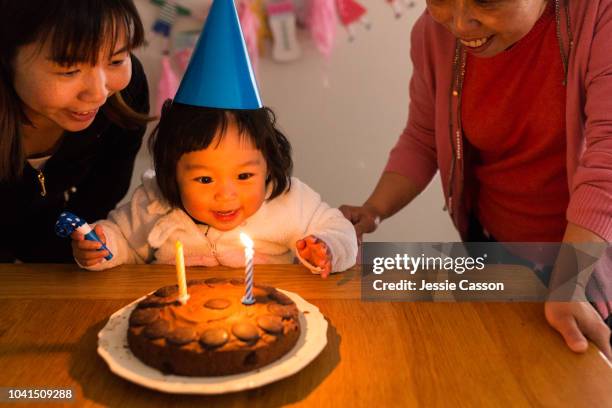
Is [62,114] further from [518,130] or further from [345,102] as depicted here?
[345,102]

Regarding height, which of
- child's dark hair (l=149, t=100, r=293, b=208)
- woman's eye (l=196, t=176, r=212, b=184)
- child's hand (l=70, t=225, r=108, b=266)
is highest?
child's dark hair (l=149, t=100, r=293, b=208)

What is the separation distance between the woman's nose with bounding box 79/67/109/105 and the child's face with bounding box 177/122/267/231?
19 cm

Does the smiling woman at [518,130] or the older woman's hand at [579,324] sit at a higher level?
the smiling woman at [518,130]

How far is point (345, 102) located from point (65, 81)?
1553mm

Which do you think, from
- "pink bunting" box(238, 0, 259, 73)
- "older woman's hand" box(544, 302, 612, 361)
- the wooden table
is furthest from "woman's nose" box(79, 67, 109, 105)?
"pink bunting" box(238, 0, 259, 73)

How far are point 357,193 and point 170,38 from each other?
918 millimetres

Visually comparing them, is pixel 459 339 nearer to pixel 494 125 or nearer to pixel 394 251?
pixel 394 251

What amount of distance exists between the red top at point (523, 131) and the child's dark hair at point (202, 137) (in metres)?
0.43

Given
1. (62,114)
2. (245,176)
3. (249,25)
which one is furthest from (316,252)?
(249,25)

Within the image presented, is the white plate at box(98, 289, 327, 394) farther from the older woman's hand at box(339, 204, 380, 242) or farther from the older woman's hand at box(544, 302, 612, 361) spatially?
the older woman's hand at box(339, 204, 380, 242)

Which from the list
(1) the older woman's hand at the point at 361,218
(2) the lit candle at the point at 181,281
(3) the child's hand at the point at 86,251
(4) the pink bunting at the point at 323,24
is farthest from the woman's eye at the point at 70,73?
(4) the pink bunting at the point at 323,24

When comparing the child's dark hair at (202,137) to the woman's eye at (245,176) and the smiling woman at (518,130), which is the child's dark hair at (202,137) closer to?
the woman's eye at (245,176)

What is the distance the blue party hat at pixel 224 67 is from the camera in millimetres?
1245

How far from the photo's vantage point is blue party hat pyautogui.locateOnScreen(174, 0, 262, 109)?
1245mm
